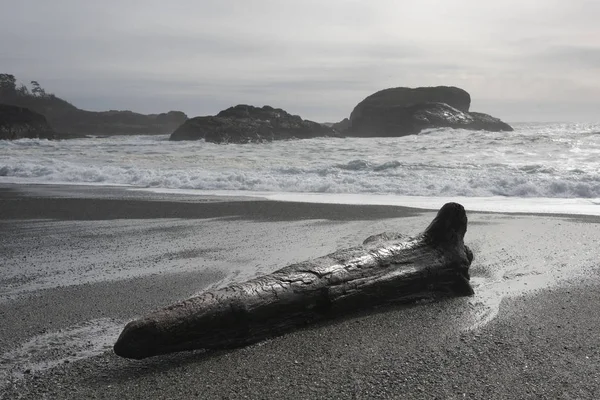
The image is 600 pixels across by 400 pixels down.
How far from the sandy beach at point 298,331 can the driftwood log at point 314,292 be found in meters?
0.10

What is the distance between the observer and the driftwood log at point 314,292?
253 centimetres

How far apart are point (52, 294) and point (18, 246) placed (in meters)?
2.04

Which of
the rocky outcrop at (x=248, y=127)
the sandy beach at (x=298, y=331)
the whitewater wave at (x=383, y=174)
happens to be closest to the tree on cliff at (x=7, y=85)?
the rocky outcrop at (x=248, y=127)

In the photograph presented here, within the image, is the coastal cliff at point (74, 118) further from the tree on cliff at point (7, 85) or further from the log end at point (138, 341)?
the log end at point (138, 341)

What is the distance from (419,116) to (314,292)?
202ft

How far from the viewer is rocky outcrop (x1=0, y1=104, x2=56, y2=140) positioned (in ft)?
158

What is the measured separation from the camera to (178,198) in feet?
31.9

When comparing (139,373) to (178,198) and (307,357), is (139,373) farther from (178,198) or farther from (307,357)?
(178,198)

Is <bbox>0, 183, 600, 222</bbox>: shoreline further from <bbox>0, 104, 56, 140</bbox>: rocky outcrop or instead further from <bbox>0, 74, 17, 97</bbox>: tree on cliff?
<bbox>0, 74, 17, 97</bbox>: tree on cliff

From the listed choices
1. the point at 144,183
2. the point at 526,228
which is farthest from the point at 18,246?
the point at 144,183

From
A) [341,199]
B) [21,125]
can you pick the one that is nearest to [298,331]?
[341,199]

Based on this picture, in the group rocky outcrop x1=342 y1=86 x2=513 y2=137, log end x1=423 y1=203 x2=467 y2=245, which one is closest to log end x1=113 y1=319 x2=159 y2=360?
log end x1=423 y1=203 x2=467 y2=245

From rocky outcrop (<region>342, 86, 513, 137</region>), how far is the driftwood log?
55.5 meters

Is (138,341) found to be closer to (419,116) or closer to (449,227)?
(449,227)
